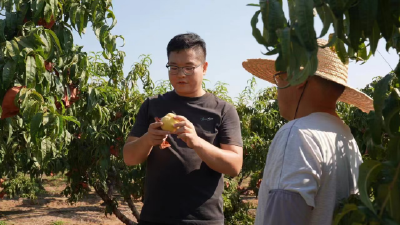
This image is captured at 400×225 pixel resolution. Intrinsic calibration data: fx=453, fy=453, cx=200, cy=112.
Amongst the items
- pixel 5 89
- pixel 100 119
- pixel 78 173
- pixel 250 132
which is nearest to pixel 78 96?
pixel 100 119

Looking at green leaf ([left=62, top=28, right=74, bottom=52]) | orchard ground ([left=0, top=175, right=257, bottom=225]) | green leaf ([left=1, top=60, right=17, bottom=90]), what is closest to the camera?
green leaf ([left=1, top=60, right=17, bottom=90])

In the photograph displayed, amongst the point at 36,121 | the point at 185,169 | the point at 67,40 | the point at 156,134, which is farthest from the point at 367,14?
the point at 67,40

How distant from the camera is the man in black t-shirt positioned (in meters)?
1.87

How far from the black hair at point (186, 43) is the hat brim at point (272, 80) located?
11.0 inches

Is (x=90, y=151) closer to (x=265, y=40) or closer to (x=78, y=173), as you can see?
(x=78, y=173)

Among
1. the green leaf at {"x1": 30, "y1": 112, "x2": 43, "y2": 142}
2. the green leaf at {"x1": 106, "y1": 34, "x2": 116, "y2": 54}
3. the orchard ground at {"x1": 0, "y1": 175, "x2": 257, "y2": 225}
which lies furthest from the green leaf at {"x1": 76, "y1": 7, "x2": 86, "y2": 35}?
the orchard ground at {"x1": 0, "y1": 175, "x2": 257, "y2": 225}

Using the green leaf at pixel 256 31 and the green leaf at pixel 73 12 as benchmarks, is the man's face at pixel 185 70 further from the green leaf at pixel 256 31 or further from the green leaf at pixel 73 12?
the green leaf at pixel 256 31

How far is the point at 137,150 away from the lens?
1915mm

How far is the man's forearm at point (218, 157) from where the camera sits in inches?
71.7

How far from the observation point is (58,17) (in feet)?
9.62

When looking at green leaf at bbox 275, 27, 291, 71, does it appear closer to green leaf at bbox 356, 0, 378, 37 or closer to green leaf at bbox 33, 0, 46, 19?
green leaf at bbox 356, 0, 378, 37

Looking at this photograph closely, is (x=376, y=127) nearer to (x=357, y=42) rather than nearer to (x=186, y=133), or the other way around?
(x=357, y=42)

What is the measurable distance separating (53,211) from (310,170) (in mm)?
8747

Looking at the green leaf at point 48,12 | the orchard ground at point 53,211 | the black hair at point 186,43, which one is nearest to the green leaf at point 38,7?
the green leaf at point 48,12
